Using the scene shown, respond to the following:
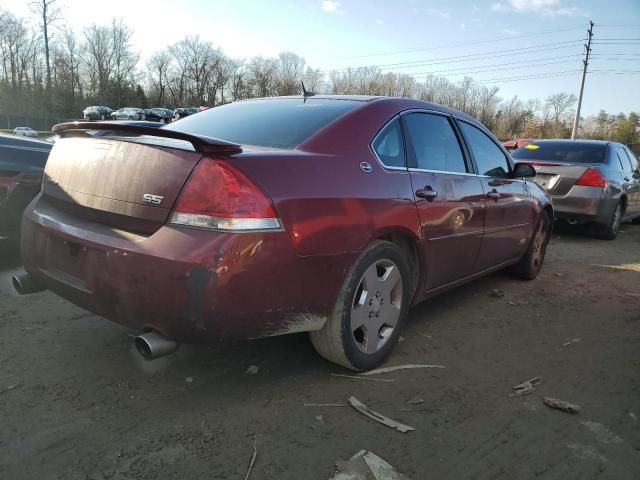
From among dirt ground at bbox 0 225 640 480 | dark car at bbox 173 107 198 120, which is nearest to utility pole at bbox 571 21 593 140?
dark car at bbox 173 107 198 120

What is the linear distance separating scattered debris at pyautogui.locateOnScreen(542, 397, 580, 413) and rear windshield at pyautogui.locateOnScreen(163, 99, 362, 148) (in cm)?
192

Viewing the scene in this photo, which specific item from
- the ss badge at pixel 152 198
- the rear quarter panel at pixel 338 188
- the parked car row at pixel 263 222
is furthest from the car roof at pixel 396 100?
the ss badge at pixel 152 198

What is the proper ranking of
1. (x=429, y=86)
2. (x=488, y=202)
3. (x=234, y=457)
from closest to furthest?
(x=234, y=457)
(x=488, y=202)
(x=429, y=86)

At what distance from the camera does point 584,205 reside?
24.4 ft

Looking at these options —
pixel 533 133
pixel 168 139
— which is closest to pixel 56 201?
pixel 168 139

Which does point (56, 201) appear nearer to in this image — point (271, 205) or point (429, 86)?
point (271, 205)

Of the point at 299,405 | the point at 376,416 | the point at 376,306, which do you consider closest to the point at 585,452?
the point at 376,416

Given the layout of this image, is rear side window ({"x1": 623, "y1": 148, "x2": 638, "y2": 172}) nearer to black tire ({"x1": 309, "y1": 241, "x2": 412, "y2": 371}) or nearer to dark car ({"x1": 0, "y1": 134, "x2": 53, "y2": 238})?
black tire ({"x1": 309, "y1": 241, "x2": 412, "y2": 371})

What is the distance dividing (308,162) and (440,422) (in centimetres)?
143

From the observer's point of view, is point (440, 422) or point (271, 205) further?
point (440, 422)

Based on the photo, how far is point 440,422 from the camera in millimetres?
2467

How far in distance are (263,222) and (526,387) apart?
182cm

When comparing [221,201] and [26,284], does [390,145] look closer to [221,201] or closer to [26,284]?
[221,201]

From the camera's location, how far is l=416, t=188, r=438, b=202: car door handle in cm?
310
